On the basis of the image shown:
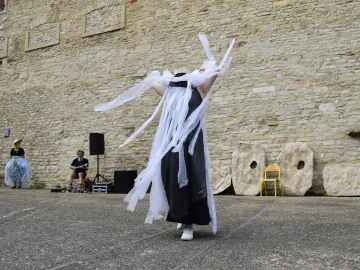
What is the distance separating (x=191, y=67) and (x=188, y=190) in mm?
6524

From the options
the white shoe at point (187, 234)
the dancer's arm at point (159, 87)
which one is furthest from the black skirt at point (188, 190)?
the dancer's arm at point (159, 87)

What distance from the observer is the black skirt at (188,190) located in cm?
300

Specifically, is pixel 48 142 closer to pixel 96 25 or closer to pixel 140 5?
pixel 96 25

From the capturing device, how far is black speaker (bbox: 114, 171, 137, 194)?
9.08 metres

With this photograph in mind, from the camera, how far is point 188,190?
10.00 feet

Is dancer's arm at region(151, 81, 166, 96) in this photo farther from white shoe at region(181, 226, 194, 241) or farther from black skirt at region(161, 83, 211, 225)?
white shoe at region(181, 226, 194, 241)

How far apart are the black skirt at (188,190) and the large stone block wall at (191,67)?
5.25m

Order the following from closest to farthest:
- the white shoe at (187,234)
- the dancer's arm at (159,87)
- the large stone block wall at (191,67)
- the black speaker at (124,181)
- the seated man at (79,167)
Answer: the white shoe at (187,234) → the dancer's arm at (159,87) → the large stone block wall at (191,67) → the black speaker at (124,181) → the seated man at (79,167)

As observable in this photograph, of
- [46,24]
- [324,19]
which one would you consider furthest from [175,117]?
[46,24]

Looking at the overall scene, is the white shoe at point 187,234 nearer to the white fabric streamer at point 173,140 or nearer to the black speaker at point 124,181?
the white fabric streamer at point 173,140

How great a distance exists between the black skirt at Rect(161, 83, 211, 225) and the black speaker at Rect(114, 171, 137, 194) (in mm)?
6061

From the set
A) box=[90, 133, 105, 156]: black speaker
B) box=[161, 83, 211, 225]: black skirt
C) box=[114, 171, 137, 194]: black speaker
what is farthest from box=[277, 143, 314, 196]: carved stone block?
box=[161, 83, 211, 225]: black skirt

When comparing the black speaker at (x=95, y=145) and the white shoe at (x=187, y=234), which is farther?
the black speaker at (x=95, y=145)

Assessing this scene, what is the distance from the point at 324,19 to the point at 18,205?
6642mm
